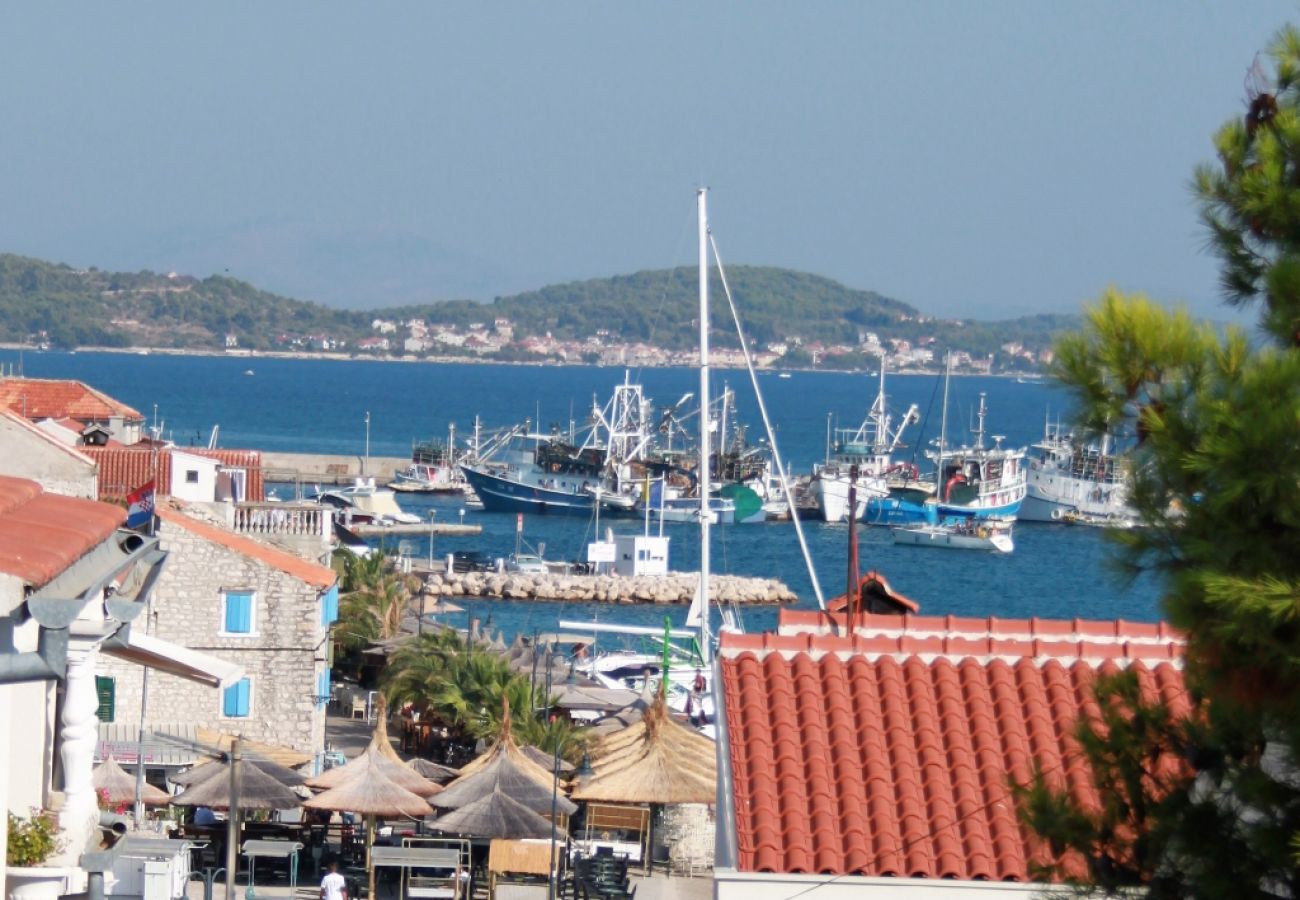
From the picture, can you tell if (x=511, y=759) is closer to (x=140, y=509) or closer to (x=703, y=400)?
(x=140, y=509)

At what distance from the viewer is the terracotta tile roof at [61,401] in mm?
41438

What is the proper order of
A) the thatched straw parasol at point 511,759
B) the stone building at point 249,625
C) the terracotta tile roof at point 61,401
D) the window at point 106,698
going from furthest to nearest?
the terracotta tile roof at point 61,401 < the stone building at point 249,625 < the window at point 106,698 < the thatched straw parasol at point 511,759

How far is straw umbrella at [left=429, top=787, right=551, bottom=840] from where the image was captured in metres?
19.0

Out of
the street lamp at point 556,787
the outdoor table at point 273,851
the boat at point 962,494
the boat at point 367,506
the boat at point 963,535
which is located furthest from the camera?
the boat at point 962,494

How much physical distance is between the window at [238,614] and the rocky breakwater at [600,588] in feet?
133

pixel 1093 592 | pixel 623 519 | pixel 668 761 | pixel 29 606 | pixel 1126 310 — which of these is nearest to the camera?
pixel 29 606

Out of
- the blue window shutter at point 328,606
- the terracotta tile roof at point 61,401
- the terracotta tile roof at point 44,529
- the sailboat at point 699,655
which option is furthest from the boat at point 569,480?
the terracotta tile roof at point 44,529

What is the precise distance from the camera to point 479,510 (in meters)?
106

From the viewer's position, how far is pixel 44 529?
6.16m

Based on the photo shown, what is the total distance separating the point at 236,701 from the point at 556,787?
8.99 metres

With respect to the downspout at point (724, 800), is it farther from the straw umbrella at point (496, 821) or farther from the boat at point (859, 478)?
the boat at point (859, 478)

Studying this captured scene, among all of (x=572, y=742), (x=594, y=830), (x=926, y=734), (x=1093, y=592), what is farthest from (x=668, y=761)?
(x=1093, y=592)

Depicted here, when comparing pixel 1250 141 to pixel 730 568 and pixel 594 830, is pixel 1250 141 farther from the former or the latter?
pixel 730 568

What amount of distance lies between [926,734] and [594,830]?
1364cm
